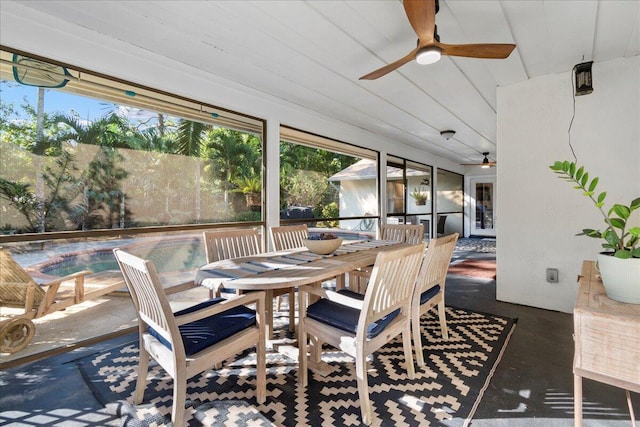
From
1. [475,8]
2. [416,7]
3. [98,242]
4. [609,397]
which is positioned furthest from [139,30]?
[609,397]

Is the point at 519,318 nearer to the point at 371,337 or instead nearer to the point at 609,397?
the point at 609,397

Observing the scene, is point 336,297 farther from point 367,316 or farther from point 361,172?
point 361,172

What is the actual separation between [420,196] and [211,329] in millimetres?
6839

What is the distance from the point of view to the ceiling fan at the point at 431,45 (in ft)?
5.32

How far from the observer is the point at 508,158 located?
136 inches

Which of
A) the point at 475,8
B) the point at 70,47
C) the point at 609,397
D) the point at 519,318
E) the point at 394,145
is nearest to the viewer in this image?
the point at 609,397

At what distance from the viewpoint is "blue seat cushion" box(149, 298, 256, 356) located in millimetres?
1535

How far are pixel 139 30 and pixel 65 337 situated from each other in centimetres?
256

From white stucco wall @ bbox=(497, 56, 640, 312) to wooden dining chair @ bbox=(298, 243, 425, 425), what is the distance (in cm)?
219

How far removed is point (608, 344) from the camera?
3.46 feet

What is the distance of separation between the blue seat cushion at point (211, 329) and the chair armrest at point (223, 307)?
0.12 meters

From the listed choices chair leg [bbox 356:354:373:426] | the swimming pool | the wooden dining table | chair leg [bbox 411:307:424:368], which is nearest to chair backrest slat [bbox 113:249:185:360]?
the wooden dining table

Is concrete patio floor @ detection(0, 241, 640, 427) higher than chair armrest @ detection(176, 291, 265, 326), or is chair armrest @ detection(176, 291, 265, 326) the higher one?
chair armrest @ detection(176, 291, 265, 326)

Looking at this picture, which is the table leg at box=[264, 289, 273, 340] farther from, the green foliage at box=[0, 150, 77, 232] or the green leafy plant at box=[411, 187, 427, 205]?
the green leafy plant at box=[411, 187, 427, 205]
